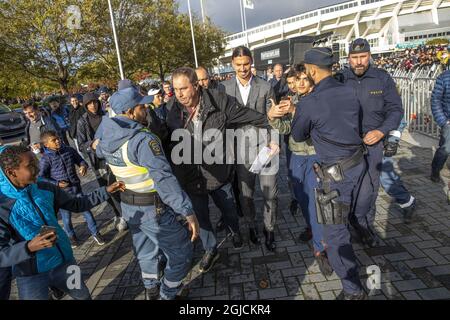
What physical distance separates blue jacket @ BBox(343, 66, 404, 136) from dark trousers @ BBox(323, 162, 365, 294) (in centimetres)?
93

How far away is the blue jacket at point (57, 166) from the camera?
4.18 meters

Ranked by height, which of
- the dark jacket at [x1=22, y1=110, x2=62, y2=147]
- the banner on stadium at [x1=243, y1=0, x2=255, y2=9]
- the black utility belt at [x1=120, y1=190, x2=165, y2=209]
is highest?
the banner on stadium at [x1=243, y1=0, x2=255, y2=9]

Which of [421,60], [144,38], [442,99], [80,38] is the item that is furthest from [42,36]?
[421,60]

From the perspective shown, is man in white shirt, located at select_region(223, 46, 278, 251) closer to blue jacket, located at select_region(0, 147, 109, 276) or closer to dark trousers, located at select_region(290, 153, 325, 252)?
dark trousers, located at select_region(290, 153, 325, 252)

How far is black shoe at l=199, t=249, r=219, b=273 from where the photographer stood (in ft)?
11.7

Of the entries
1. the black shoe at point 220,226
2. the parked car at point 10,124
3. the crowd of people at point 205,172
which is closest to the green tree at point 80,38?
the parked car at point 10,124

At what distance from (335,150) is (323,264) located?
4.21 feet

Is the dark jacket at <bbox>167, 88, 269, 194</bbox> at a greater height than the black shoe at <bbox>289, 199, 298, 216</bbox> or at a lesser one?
greater

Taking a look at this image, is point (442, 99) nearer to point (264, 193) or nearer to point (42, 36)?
point (264, 193)

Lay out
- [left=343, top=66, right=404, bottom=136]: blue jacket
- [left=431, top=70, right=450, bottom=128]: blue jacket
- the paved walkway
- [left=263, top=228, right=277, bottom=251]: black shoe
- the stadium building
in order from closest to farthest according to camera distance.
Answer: the paved walkway → [left=343, top=66, right=404, bottom=136]: blue jacket → [left=263, top=228, right=277, bottom=251]: black shoe → [left=431, top=70, right=450, bottom=128]: blue jacket → the stadium building

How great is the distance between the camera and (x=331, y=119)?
2641 mm

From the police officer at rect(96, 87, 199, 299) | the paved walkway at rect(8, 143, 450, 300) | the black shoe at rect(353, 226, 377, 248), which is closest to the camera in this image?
the police officer at rect(96, 87, 199, 299)

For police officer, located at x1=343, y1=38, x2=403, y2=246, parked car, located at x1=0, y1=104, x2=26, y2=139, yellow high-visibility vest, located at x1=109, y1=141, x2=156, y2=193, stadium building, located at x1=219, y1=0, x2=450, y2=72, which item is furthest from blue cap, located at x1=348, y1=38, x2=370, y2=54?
stadium building, located at x1=219, y1=0, x2=450, y2=72
